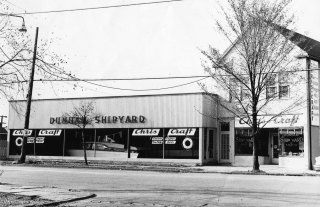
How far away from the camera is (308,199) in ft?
41.9

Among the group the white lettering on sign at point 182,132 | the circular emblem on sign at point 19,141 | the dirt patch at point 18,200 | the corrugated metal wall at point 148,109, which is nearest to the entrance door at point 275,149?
the corrugated metal wall at point 148,109

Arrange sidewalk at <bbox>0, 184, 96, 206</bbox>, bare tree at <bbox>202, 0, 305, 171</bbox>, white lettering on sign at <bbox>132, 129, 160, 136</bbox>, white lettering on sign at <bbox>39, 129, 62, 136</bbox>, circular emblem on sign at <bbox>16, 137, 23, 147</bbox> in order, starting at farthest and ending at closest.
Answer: circular emblem on sign at <bbox>16, 137, 23, 147</bbox>, white lettering on sign at <bbox>39, 129, 62, 136</bbox>, white lettering on sign at <bbox>132, 129, 160, 136</bbox>, bare tree at <bbox>202, 0, 305, 171</bbox>, sidewalk at <bbox>0, 184, 96, 206</bbox>

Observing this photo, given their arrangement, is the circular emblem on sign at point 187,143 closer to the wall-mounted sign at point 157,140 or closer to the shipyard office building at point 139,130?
the shipyard office building at point 139,130

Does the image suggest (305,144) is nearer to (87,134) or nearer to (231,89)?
(231,89)

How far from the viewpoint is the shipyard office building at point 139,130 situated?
31797mm

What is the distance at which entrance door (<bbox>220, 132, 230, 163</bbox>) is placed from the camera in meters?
32.3

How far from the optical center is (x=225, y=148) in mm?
32531

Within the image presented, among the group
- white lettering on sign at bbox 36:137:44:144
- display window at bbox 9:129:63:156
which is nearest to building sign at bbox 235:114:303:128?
display window at bbox 9:129:63:156

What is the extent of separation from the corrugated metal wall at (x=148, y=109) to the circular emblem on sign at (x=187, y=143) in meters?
1.04

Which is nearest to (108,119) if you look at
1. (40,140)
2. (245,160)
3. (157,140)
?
(157,140)

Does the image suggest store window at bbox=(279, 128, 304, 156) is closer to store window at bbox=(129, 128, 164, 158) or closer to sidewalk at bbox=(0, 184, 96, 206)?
store window at bbox=(129, 128, 164, 158)

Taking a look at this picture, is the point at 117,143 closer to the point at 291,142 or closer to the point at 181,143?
the point at 181,143

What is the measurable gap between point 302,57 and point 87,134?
17381 mm

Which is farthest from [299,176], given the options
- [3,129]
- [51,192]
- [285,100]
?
[3,129]
